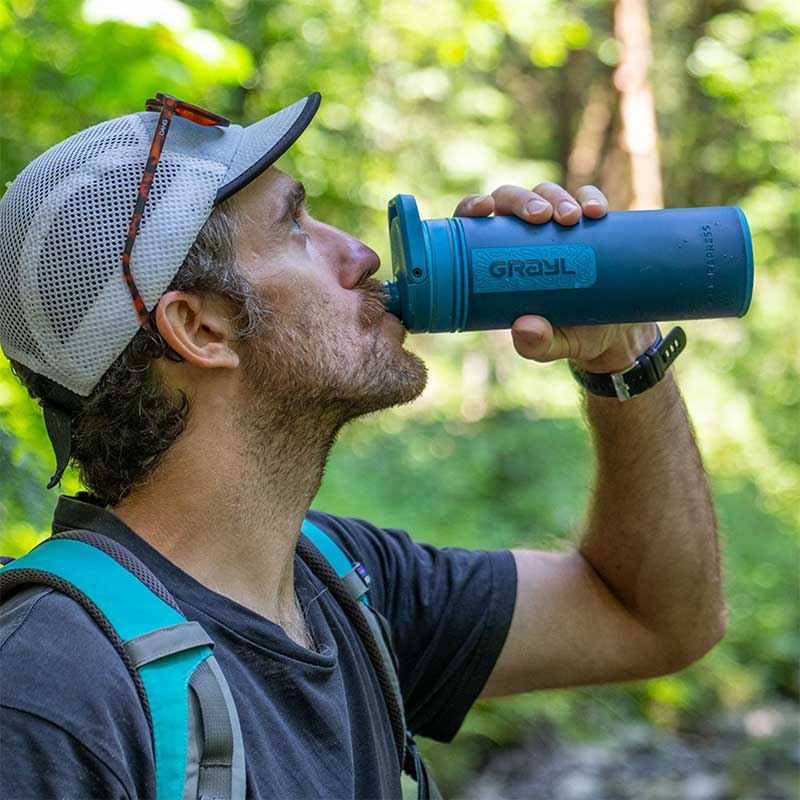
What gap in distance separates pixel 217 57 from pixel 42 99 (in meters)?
0.79

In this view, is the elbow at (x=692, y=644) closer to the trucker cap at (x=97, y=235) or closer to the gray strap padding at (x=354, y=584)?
the gray strap padding at (x=354, y=584)

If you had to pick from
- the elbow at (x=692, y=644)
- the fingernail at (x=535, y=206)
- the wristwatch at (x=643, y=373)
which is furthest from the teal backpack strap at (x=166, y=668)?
the elbow at (x=692, y=644)

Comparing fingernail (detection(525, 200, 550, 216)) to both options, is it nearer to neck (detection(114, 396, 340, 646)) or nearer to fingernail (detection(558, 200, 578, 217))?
fingernail (detection(558, 200, 578, 217))

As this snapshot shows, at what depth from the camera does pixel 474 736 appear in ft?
20.7

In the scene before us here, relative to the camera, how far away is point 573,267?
208 cm

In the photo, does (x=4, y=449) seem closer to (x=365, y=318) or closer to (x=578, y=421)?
(x=365, y=318)

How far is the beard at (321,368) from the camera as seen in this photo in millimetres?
2072

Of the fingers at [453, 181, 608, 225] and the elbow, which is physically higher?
the fingers at [453, 181, 608, 225]

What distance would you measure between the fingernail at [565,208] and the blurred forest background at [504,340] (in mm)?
1041

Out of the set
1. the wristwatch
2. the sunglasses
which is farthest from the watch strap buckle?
the sunglasses

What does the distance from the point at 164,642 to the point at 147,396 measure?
551 millimetres

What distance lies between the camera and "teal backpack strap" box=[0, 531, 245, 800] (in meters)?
1.57

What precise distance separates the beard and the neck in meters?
0.03

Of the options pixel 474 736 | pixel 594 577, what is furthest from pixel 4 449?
pixel 474 736
